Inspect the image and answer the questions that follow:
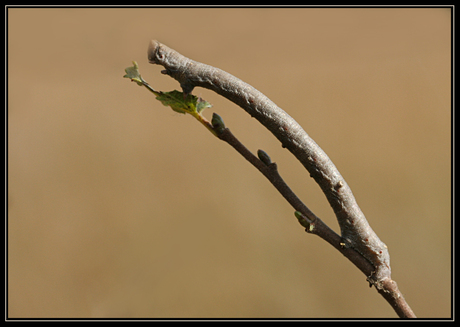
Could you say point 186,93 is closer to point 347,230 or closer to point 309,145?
point 309,145

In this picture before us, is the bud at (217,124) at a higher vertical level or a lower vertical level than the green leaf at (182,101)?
lower

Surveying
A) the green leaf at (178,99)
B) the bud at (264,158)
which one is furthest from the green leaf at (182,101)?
the bud at (264,158)

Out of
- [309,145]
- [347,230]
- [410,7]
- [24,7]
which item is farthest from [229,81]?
Result: [410,7]

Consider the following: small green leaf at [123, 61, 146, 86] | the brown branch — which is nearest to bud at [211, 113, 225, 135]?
the brown branch

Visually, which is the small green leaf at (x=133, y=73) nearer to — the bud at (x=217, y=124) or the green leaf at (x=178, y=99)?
the green leaf at (x=178, y=99)

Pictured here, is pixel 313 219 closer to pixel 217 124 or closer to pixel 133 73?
pixel 217 124

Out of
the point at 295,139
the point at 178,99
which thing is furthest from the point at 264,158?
the point at 178,99

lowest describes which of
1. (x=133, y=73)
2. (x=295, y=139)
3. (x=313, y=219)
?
(x=313, y=219)

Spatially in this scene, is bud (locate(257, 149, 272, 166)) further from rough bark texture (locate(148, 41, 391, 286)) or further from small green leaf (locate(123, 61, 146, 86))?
small green leaf (locate(123, 61, 146, 86))

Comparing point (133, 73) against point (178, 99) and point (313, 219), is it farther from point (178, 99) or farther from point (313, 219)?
point (313, 219)

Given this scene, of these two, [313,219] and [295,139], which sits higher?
[295,139]
